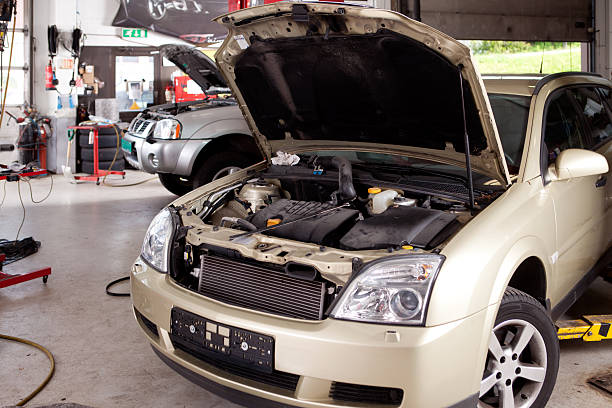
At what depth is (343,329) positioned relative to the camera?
1.73m

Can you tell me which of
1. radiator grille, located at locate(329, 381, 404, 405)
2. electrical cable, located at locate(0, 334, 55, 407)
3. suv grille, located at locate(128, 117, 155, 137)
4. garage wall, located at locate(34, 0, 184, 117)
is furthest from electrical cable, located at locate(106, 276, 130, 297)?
garage wall, located at locate(34, 0, 184, 117)

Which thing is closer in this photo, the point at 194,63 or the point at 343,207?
the point at 343,207

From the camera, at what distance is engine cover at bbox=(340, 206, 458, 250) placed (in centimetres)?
199

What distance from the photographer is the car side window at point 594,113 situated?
2.90 m

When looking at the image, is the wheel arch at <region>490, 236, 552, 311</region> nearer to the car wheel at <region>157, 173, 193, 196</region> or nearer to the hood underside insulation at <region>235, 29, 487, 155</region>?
the hood underside insulation at <region>235, 29, 487, 155</region>

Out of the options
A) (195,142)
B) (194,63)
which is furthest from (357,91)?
(194,63)

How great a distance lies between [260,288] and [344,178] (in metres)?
0.80

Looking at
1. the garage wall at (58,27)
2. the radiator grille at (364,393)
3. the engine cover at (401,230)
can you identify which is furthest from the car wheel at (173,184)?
the radiator grille at (364,393)

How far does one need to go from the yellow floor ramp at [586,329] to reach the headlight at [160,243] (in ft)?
5.29

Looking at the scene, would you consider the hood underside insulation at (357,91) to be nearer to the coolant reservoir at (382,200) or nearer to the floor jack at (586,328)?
the coolant reservoir at (382,200)

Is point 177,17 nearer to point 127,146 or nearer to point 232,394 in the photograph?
point 127,146

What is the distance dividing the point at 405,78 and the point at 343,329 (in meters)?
1.12

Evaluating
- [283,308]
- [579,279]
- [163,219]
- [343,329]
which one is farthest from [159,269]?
[579,279]

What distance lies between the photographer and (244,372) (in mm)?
1901
